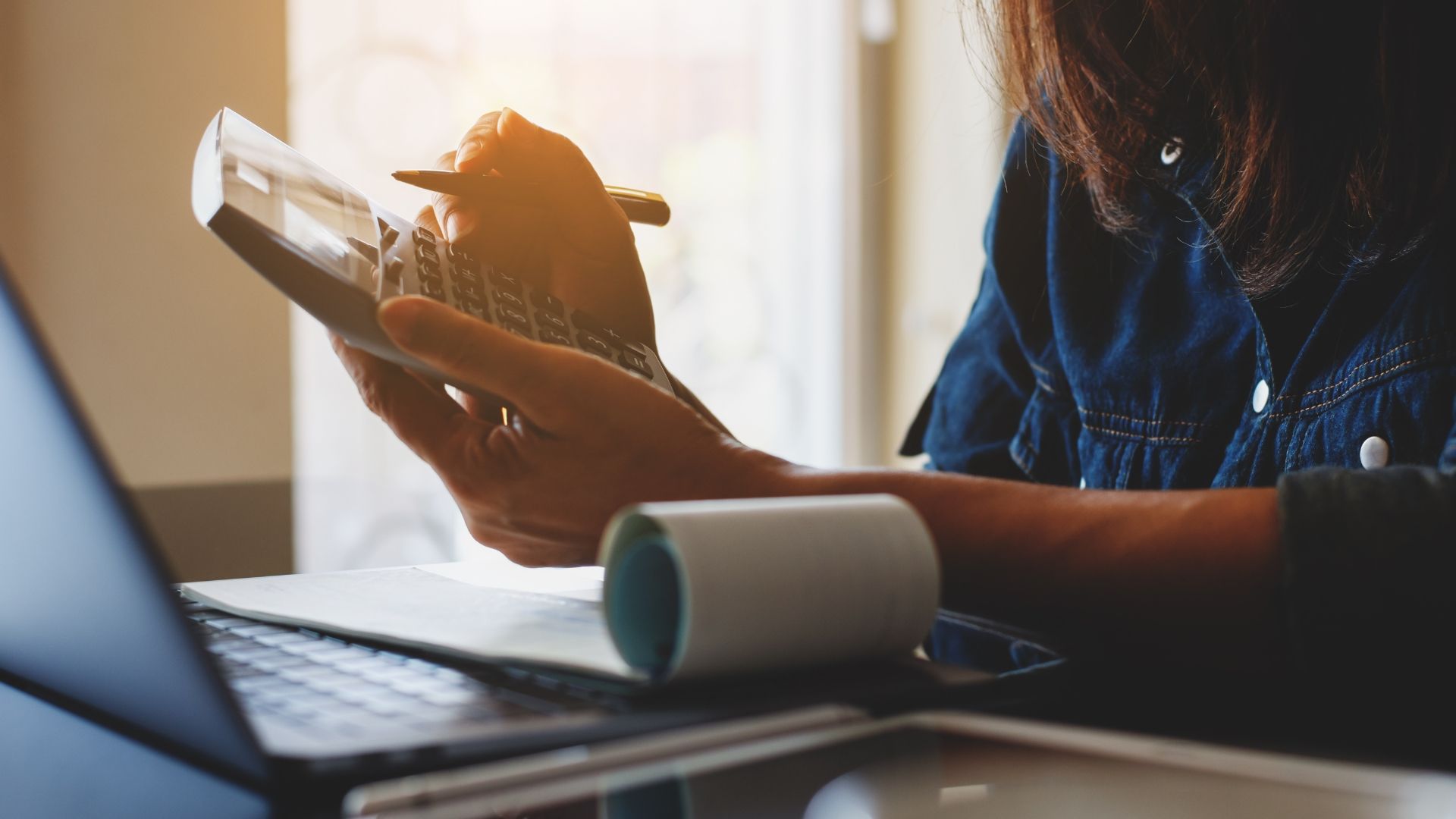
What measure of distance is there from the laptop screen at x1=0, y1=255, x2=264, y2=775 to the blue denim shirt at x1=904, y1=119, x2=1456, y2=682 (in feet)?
0.81

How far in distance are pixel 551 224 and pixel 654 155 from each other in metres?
1.06

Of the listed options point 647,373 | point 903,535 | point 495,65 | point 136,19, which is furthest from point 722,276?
point 903,535

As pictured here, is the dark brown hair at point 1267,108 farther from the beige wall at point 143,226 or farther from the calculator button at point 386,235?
the beige wall at point 143,226

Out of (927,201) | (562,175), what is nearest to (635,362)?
(562,175)

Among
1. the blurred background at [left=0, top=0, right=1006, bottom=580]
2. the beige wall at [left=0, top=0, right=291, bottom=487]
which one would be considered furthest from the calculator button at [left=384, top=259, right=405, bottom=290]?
the beige wall at [left=0, top=0, right=291, bottom=487]

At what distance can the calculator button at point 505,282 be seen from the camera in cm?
49

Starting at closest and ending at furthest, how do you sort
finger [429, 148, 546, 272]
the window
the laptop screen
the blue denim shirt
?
the laptop screen → the blue denim shirt → finger [429, 148, 546, 272] → the window

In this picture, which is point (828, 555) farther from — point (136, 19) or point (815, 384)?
point (815, 384)

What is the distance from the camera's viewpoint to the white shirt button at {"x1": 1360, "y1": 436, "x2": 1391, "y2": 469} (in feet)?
1.62

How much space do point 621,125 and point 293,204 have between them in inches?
47.7

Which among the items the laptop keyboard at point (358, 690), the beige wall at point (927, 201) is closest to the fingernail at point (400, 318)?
the laptop keyboard at point (358, 690)

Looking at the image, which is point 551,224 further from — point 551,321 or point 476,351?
point 476,351

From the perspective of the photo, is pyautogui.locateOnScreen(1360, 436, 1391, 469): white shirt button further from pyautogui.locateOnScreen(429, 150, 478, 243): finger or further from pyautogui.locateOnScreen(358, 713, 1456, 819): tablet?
pyautogui.locateOnScreen(429, 150, 478, 243): finger

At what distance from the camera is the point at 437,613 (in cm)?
36
